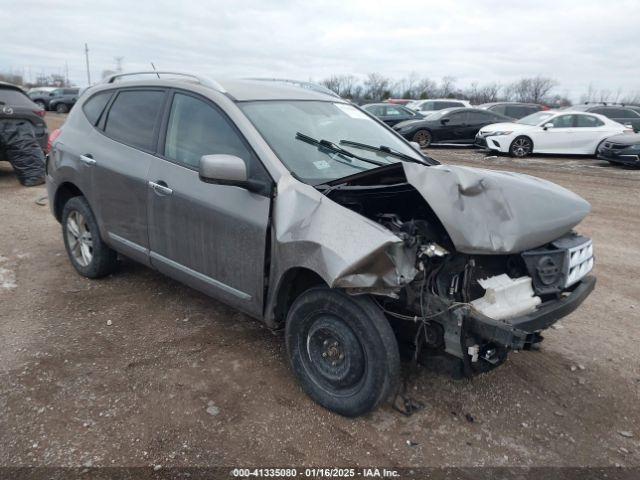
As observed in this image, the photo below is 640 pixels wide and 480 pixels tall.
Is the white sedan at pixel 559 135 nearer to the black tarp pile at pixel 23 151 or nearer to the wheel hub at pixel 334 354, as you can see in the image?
the black tarp pile at pixel 23 151

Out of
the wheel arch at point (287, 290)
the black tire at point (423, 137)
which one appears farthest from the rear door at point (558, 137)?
the wheel arch at point (287, 290)

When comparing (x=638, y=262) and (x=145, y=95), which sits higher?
(x=145, y=95)

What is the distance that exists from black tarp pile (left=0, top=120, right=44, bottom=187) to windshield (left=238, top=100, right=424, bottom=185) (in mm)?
7175

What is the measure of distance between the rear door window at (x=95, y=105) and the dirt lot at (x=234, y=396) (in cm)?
153

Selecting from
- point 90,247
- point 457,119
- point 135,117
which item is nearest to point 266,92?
point 135,117

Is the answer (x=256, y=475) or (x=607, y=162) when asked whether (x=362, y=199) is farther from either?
(x=607, y=162)

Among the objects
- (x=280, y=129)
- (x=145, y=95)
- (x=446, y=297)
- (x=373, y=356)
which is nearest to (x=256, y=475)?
(x=373, y=356)

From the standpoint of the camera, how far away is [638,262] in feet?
18.7

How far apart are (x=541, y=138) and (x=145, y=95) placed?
43.0 ft

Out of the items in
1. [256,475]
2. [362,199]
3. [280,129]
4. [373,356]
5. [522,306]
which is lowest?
[256,475]

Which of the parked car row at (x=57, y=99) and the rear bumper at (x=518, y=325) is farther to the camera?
the parked car row at (x=57, y=99)

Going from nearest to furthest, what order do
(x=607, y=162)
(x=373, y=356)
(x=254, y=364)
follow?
(x=373, y=356) < (x=254, y=364) < (x=607, y=162)

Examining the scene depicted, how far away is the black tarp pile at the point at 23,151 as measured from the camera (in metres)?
8.78

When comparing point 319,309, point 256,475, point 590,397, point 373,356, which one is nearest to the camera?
point 256,475
